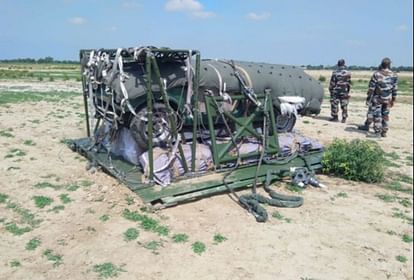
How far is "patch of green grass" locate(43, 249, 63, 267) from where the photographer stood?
3492mm

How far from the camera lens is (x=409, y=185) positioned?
6.19 metres

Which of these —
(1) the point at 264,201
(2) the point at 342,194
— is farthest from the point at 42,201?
(2) the point at 342,194

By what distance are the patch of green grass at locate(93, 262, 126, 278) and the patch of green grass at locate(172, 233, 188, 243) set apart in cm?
71

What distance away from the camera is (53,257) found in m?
3.57

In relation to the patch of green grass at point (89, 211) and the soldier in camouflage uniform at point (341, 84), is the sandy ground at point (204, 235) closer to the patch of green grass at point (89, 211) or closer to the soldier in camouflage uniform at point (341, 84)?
the patch of green grass at point (89, 211)

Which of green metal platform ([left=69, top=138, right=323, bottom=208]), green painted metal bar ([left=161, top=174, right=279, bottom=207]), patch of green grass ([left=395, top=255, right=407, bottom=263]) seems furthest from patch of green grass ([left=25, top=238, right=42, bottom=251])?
patch of green grass ([left=395, top=255, right=407, bottom=263])

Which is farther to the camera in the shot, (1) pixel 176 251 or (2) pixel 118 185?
(2) pixel 118 185

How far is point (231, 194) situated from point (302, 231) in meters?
1.22

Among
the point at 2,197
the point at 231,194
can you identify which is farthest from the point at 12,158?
the point at 231,194

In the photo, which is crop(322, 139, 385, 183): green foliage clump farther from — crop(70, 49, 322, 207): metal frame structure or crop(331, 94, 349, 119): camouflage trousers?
crop(331, 94, 349, 119): camouflage trousers

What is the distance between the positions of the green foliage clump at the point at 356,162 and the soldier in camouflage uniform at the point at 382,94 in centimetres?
377

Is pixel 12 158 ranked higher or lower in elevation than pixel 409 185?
higher

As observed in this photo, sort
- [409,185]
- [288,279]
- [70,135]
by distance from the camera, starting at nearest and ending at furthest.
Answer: [288,279], [409,185], [70,135]

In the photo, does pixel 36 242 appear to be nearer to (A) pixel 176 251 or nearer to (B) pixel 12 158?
(A) pixel 176 251
